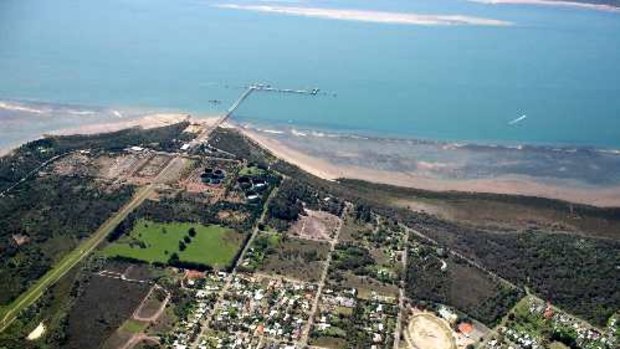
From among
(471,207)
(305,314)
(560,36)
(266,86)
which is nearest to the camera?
(305,314)

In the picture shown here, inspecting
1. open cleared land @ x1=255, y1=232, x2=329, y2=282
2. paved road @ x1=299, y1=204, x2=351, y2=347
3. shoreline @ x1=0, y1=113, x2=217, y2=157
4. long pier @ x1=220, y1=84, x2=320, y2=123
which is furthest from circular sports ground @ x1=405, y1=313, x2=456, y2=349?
long pier @ x1=220, y1=84, x2=320, y2=123

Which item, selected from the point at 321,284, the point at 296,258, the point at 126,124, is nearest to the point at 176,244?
the point at 296,258

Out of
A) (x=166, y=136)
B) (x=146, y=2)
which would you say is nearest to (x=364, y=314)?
(x=166, y=136)

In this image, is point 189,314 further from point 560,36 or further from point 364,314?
point 560,36

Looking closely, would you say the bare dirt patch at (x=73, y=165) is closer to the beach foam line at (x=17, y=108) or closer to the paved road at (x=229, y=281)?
the beach foam line at (x=17, y=108)

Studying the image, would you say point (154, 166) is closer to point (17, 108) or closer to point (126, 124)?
point (126, 124)

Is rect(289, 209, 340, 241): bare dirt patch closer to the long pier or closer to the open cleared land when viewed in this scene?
the open cleared land

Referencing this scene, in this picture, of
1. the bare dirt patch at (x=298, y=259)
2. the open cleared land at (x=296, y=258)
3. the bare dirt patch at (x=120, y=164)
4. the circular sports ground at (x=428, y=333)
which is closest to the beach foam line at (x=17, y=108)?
the bare dirt patch at (x=120, y=164)
